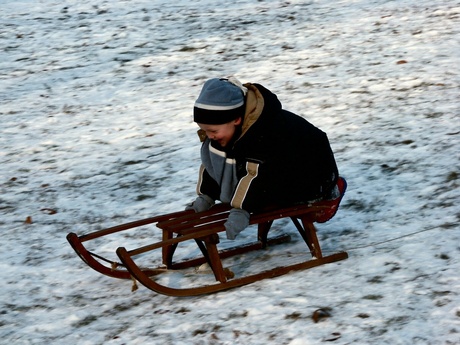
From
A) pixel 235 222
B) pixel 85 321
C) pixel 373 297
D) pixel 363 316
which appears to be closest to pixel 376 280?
pixel 373 297

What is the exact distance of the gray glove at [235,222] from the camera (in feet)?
13.7

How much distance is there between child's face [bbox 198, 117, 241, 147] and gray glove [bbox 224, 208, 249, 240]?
42 cm

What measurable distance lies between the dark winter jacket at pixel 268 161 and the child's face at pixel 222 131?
4 centimetres

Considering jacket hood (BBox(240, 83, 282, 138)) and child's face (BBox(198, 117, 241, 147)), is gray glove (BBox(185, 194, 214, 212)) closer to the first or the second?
child's face (BBox(198, 117, 241, 147))

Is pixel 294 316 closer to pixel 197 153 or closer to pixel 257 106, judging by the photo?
pixel 257 106

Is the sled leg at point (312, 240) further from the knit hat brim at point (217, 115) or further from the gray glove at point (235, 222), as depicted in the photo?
the knit hat brim at point (217, 115)

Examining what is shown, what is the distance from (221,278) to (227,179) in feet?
1.95

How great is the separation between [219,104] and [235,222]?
27.1 inches

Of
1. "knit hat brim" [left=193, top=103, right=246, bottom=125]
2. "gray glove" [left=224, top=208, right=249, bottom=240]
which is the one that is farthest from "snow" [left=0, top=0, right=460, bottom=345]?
"knit hat brim" [left=193, top=103, right=246, bottom=125]

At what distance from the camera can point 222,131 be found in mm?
4195

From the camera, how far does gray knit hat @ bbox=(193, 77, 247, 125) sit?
4.11 metres

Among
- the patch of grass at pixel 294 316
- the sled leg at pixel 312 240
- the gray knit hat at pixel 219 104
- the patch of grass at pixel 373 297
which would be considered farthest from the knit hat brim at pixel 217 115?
the patch of grass at pixel 373 297

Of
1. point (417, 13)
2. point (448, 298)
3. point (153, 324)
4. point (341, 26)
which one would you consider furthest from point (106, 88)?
point (448, 298)

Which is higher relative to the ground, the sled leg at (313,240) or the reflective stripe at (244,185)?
the reflective stripe at (244,185)
